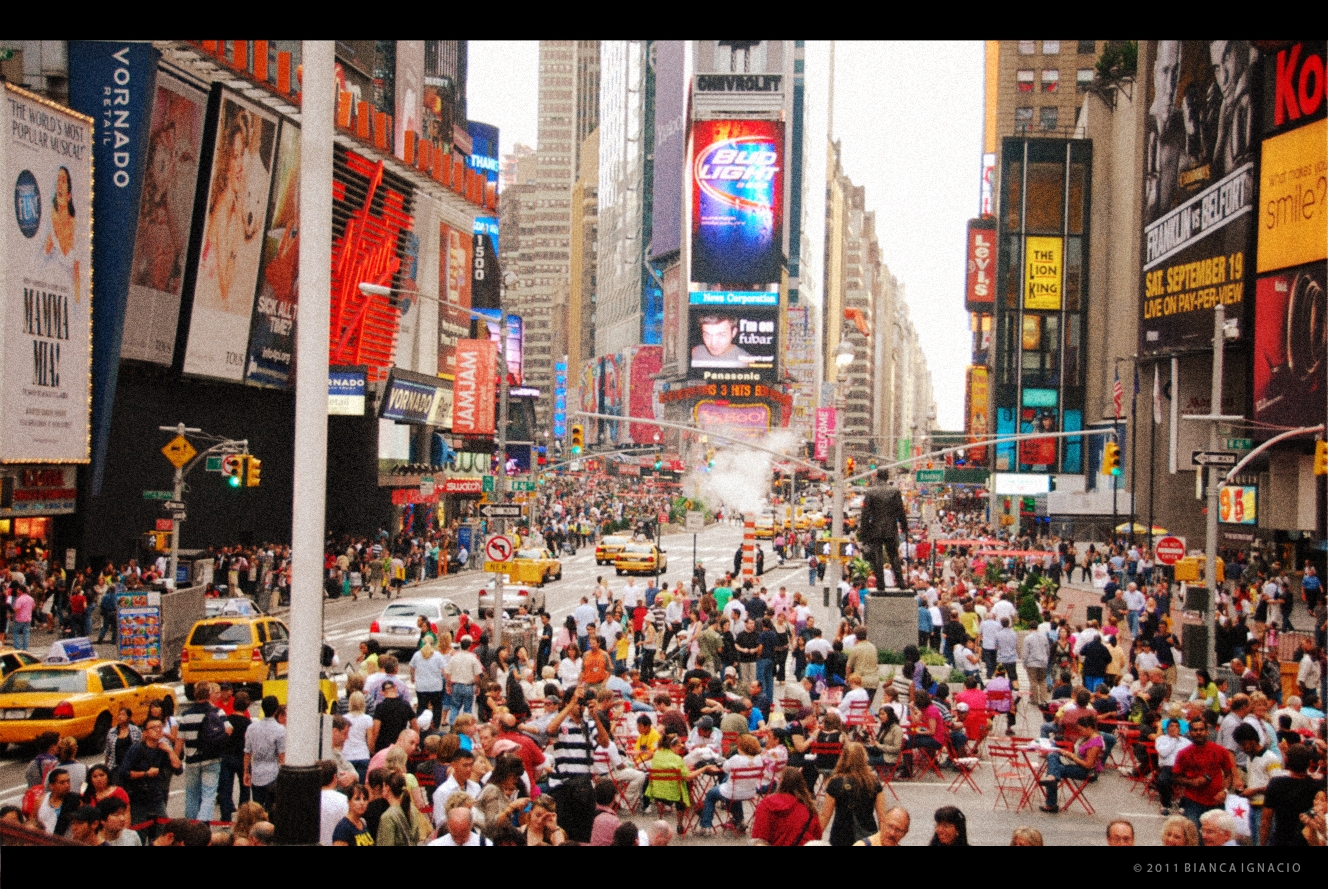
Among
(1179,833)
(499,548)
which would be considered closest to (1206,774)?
(1179,833)

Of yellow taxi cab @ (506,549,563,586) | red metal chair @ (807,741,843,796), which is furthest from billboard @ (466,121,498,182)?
red metal chair @ (807,741,843,796)

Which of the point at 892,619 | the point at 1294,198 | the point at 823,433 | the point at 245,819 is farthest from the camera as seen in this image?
the point at 823,433

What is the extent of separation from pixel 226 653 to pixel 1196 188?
3811 centimetres

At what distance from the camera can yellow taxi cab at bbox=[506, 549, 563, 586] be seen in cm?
4219

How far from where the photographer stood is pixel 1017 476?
70625 mm

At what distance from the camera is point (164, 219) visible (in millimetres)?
34812

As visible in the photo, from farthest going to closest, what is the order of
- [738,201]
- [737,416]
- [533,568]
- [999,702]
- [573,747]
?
[737,416]
[738,201]
[533,568]
[999,702]
[573,747]

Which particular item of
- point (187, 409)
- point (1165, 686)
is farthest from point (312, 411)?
point (187, 409)

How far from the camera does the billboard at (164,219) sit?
34.0 meters

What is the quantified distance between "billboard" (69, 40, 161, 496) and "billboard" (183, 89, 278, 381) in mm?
3318

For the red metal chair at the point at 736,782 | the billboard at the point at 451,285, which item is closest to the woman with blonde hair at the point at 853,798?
the red metal chair at the point at 736,782

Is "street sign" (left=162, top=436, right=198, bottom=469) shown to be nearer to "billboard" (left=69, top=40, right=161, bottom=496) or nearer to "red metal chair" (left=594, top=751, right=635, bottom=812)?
"billboard" (left=69, top=40, right=161, bottom=496)

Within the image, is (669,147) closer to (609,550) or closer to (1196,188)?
(609,550)
